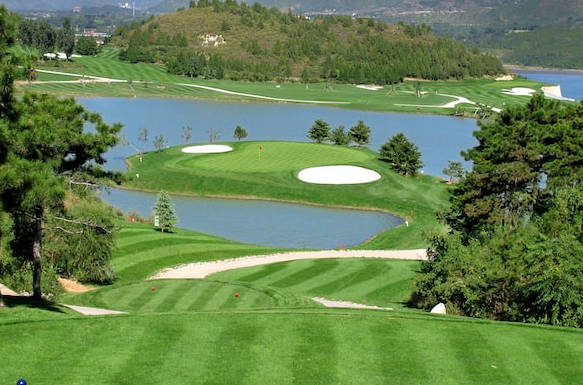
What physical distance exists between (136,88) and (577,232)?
13942 cm

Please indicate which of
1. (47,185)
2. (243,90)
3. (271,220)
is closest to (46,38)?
(243,90)

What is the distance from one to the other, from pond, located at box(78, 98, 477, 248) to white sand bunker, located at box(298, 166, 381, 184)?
5973mm

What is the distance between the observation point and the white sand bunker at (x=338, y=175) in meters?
67.6

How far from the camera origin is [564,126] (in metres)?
36.4

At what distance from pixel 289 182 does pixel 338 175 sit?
17.4 feet

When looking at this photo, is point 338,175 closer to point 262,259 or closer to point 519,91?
point 262,259

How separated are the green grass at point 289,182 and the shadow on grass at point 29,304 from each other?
3185cm


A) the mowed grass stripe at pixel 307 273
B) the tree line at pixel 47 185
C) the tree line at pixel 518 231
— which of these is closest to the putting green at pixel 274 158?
the mowed grass stripe at pixel 307 273

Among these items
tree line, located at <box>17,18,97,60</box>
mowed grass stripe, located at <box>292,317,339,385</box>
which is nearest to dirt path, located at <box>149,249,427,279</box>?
mowed grass stripe, located at <box>292,317,339,385</box>

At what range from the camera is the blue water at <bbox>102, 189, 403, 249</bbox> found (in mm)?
52375

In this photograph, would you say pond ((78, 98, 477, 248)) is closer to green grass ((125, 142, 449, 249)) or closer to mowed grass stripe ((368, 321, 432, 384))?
green grass ((125, 142, 449, 249))

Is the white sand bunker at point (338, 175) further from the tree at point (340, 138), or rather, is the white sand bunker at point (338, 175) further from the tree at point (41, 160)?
the tree at point (41, 160)

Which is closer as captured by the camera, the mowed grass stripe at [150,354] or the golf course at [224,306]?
the mowed grass stripe at [150,354]

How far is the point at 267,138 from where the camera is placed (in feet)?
323
